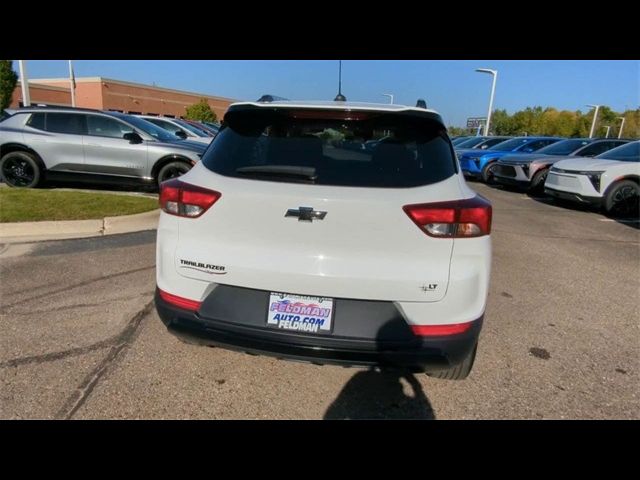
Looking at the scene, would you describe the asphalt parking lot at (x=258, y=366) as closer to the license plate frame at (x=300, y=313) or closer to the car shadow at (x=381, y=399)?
the car shadow at (x=381, y=399)

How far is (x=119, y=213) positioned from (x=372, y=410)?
5.61 metres

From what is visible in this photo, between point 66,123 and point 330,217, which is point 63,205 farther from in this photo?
point 330,217

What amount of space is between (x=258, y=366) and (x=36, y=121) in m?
8.48

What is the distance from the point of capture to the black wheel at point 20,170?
27.7 feet

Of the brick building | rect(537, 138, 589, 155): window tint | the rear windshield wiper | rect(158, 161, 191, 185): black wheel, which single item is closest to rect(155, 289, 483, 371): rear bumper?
the rear windshield wiper

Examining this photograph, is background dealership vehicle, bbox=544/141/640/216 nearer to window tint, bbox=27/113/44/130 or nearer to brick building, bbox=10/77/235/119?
window tint, bbox=27/113/44/130

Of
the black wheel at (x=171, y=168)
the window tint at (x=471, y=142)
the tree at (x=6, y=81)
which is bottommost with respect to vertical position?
the black wheel at (x=171, y=168)

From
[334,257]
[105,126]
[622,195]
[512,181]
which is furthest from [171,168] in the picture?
[512,181]

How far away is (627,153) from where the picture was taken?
9.20 metres

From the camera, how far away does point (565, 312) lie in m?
4.06

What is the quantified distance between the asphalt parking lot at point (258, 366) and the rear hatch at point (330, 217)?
842mm

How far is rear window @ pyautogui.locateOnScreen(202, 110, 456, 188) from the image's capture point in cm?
227

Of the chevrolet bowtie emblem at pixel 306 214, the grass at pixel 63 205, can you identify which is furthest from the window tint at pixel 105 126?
the chevrolet bowtie emblem at pixel 306 214
